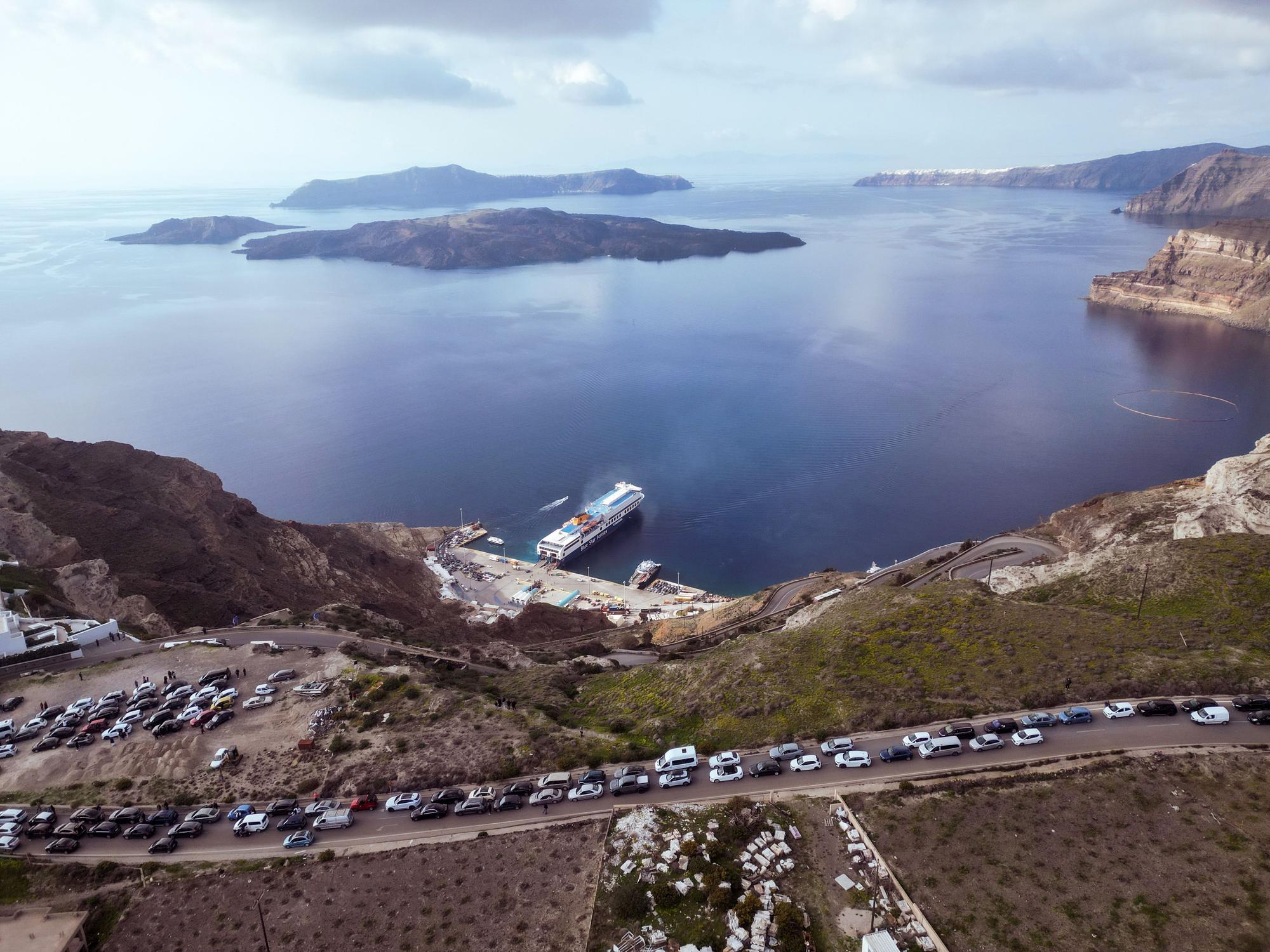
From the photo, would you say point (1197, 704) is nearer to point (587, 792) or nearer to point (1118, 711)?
point (1118, 711)

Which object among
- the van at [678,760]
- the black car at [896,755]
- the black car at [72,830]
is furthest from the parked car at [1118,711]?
the black car at [72,830]

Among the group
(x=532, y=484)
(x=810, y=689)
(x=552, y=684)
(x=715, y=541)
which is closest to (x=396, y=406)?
(x=532, y=484)

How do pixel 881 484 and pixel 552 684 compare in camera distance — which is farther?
pixel 881 484

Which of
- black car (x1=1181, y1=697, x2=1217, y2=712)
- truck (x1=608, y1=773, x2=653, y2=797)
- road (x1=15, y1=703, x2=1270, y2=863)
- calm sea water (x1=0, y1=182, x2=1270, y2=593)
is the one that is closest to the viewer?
road (x1=15, y1=703, x2=1270, y2=863)

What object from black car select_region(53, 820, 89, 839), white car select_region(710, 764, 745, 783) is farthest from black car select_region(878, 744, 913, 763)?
black car select_region(53, 820, 89, 839)

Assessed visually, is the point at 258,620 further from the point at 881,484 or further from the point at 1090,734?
the point at 881,484

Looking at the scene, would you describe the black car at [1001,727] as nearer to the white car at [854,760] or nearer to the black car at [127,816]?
the white car at [854,760]

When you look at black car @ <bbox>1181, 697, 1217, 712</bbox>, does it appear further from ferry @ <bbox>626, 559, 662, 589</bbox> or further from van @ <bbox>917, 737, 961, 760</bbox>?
ferry @ <bbox>626, 559, 662, 589</bbox>
